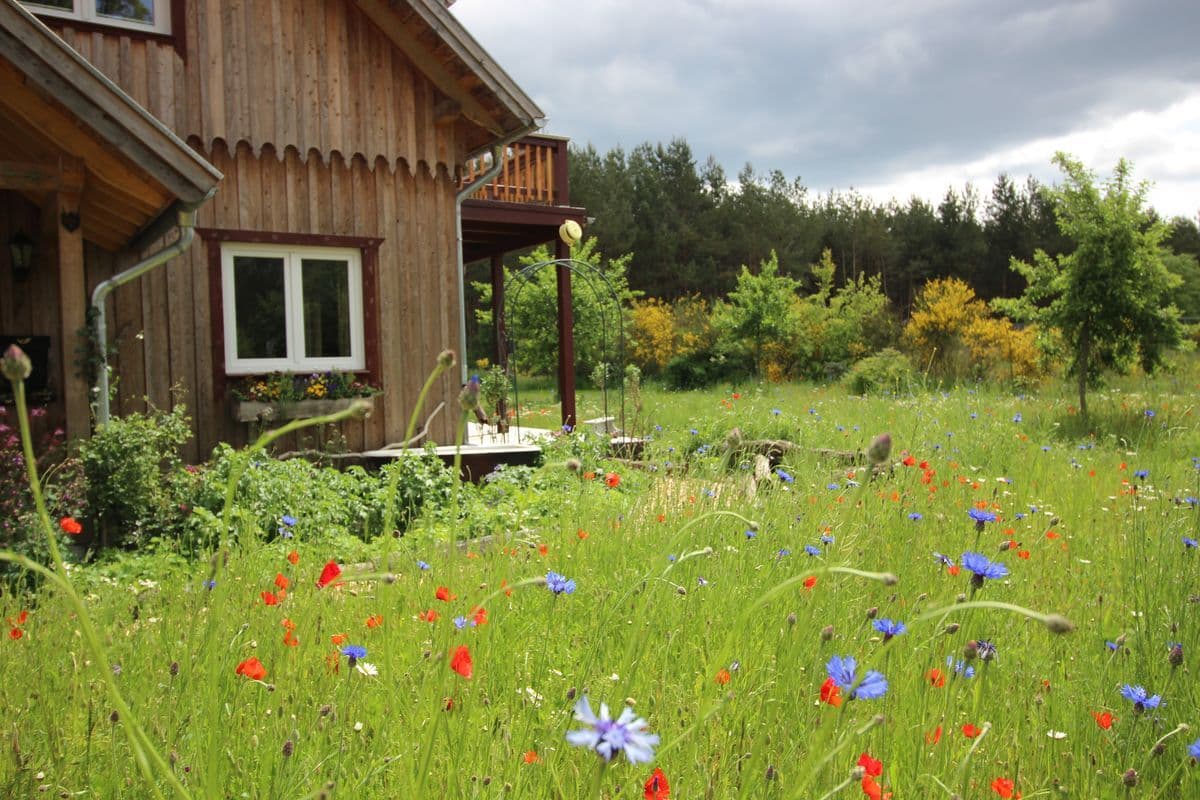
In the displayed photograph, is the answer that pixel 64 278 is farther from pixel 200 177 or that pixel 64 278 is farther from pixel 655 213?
pixel 655 213

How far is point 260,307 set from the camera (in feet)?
27.1

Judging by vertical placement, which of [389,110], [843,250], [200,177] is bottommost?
[200,177]

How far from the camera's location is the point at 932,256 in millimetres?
42781

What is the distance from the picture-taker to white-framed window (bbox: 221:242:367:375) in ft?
26.6

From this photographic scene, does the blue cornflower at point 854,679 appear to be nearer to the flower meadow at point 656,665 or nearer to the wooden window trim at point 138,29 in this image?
the flower meadow at point 656,665

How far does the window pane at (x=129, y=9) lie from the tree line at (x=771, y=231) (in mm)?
33151

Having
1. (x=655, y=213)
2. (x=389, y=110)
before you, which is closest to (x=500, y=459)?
(x=389, y=110)

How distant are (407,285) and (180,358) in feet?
7.27

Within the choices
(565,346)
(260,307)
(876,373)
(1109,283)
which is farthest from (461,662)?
(876,373)

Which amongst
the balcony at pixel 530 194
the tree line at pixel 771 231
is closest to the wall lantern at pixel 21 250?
the balcony at pixel 530 194

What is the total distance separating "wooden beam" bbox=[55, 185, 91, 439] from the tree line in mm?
35179

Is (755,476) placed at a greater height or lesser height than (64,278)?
lesser

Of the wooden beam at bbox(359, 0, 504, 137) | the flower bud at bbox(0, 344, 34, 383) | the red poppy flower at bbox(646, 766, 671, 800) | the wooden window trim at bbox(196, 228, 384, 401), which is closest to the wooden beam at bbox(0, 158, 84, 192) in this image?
the wooden window trim at bbox(196, 228, 384, 401)

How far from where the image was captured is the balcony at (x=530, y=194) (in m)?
10.9
